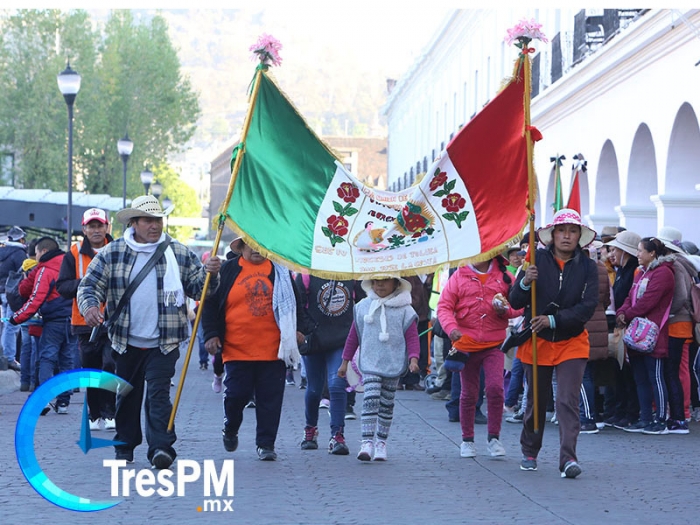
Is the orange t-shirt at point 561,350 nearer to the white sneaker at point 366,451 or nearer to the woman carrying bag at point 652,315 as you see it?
the white sneaker at point 366,451

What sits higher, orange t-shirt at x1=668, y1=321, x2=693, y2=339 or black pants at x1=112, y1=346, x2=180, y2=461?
orange t-shirt at x1=668, y1=321, x2=693, y2=339

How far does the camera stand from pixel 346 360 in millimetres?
10172

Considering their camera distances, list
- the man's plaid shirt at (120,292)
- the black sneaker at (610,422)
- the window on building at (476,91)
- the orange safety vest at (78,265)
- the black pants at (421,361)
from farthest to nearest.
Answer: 1. the window on building at (476,91)
2. the black pants at (421,361)
3. the black sneaker at (610,422)
4. the orange safety vest at (78,265)
5. the man's plaid shirt at (120,292)

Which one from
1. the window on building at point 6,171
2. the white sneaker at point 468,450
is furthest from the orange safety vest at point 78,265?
the window on building at point 6,171

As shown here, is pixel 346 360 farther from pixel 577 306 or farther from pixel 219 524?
pixel 219 524

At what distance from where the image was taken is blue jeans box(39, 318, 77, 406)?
1313 cm

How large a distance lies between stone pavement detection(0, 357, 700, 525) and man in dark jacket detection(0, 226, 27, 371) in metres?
5.12

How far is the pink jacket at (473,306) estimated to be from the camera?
10102mm

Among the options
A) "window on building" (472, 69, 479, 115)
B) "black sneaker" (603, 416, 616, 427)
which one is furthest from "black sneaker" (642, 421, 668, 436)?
"window on building" (472, 69, 479, 115)

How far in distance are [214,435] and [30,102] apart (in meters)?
40.6

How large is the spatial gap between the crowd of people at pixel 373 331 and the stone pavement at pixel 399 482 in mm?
278

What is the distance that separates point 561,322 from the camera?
29.7ft

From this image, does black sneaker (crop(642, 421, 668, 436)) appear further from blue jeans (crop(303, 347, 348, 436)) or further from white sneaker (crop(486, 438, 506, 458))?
blue jeans (crop(303, 347, 348, 436))

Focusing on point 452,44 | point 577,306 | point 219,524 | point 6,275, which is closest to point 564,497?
point 577,306
